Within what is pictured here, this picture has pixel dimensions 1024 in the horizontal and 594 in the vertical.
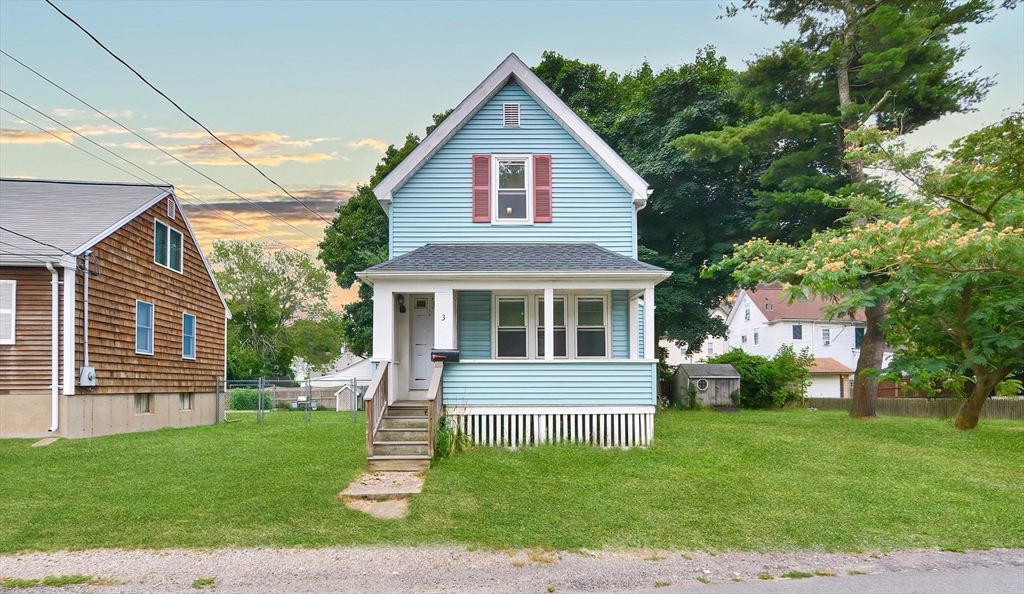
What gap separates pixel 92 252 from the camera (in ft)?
52.7

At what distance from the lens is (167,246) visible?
65.8 ft

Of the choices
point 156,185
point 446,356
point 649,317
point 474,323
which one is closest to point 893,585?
point 649,317

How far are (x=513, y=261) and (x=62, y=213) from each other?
38.8ft

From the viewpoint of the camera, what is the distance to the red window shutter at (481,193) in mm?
15234

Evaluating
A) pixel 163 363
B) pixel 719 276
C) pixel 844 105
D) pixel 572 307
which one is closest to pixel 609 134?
pixel 719 276

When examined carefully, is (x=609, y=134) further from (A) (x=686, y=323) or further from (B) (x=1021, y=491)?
(B) (x=1021, y=491)

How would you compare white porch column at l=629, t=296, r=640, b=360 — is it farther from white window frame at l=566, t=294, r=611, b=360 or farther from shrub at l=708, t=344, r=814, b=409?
shrub at l=708, t=344, r=814, b=409

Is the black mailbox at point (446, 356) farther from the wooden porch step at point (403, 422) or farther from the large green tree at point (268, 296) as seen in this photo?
the large green tree at point (268, 296)

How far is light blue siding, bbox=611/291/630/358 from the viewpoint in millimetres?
14805

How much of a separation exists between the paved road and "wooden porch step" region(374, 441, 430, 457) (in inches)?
223

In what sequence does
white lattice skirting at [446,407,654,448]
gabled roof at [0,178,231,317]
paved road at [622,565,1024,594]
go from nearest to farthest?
paved road at [622,565,1024,594]
white lattice skirting at [446,407,654,448]
gabled roof at [0,178,231,317]

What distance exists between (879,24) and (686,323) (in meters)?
11.9

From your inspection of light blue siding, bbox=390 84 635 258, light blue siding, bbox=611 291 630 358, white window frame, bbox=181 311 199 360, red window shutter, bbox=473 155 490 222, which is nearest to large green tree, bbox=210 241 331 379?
white window frame, bbox=181 311 199 360

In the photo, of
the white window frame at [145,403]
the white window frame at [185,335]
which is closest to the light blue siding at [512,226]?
the white window frame at [145,403]
